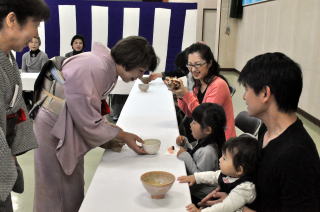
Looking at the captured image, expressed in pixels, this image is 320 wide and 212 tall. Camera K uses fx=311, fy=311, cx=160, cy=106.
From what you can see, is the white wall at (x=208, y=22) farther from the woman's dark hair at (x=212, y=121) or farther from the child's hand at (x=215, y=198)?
the child's hand at (x=215, y=198)

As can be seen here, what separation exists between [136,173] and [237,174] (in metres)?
0.42

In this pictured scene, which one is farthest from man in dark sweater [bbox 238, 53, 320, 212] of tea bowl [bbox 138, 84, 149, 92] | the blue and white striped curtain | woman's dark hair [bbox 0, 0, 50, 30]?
the blue and white striped curtain

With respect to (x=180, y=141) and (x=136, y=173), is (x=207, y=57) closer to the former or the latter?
(x=180, y=141)

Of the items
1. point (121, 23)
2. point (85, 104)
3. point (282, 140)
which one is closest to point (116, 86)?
point (121, 23)

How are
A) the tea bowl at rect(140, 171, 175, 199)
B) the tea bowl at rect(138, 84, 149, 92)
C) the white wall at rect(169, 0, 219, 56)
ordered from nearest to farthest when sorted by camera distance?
1. the tea bowl at rect(140, 171, 175, 199)
2. the tea bowl at rect(138, 84, 149, 92)
3. the white wall at rect(169, 0, 219, 56)

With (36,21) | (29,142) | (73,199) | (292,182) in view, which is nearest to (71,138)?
(29,142)

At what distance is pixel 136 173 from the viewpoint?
135 centimetres

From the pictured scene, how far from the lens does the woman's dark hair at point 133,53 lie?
1426 mm

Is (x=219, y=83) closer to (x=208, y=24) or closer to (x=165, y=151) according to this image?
(x=165, y=151)

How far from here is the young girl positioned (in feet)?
5.01

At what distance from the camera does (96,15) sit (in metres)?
5.01

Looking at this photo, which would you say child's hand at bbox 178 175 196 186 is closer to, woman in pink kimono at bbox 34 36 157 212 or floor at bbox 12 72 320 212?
woman in pink kimono at bbox 34 36 157 212

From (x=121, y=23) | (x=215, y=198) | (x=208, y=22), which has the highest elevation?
(x=208, y=22)

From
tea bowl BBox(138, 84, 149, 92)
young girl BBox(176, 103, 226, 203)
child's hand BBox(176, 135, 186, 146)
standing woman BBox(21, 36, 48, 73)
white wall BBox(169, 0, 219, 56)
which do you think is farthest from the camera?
white wall BBox(169, 0, 219, 56)
